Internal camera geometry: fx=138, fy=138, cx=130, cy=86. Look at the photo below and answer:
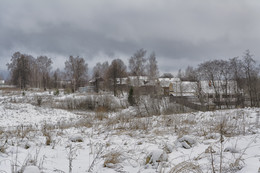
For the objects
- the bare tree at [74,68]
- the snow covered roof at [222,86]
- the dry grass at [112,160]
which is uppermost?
the bare tree at [74,68]

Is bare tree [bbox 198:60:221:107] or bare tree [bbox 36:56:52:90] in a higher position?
bare tree [bbox 36:56:52:90]

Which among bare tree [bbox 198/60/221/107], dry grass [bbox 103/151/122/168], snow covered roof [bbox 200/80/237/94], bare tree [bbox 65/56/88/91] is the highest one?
bare tree [bbox 65/56/88/91]

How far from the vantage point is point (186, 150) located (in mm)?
2543

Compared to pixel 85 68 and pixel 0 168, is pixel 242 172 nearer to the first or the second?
pixel 0 168

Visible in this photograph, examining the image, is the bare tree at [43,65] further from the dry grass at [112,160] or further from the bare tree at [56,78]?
the dry grass at [112,160]

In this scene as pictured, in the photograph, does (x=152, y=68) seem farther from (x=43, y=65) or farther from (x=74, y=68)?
(x=43, y=65)

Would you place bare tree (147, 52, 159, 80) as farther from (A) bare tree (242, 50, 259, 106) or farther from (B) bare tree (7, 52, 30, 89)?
(B) bare tree (7, 52, 30, 89)

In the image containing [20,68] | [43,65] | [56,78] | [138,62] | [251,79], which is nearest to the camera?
[251,79]

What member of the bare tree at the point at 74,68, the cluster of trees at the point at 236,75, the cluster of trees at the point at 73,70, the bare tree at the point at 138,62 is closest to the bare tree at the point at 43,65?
the cluster of trees at the point at 73,70

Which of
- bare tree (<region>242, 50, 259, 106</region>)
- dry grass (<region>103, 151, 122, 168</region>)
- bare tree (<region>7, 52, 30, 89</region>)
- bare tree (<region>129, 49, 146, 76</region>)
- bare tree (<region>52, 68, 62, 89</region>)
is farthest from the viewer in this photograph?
bare tree (<region>52, 68, 62, 89</region>)

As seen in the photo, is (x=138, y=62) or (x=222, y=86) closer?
(x=222, y=86)

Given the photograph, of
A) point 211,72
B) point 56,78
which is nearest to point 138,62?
point 211,72

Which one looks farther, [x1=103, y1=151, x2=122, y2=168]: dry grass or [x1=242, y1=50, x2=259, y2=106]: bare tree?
[x1=242, y1=50, x2=259, y2=106]: bare tree

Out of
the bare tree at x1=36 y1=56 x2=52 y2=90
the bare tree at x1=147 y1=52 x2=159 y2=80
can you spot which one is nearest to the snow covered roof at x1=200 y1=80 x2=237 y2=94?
the bare tree at x1=147 y1=52 x2=159 y2=80
